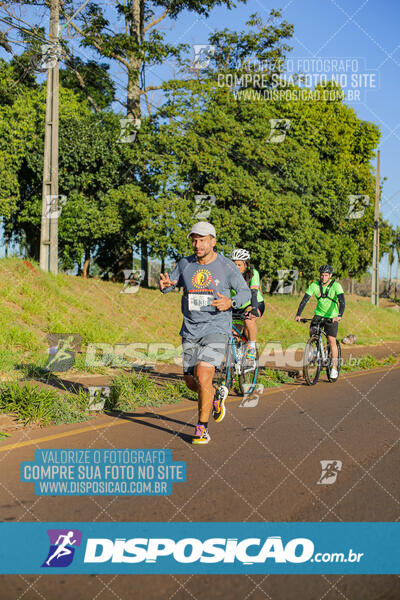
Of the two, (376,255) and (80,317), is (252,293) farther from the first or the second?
(376,255)

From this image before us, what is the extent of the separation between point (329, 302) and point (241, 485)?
263 inches

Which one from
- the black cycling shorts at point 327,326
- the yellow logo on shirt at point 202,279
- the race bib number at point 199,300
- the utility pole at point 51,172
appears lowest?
the black cycling shorts at point 327,326

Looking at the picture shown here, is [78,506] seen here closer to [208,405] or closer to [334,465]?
[208,405]

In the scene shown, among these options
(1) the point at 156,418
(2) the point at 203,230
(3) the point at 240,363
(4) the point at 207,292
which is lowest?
(1) the point at 156,418

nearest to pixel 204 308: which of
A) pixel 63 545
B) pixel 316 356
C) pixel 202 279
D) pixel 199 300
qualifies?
pixel 199 300

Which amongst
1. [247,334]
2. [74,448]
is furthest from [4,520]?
[247,334]

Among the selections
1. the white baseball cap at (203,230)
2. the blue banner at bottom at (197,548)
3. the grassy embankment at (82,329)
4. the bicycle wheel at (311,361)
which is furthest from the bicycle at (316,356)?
the blue banner at bottom at (197,548)

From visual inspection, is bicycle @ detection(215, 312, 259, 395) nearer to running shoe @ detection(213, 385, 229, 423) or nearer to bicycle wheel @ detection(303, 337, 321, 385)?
bicycle wheel @ detection(303, 337, 321, 385)

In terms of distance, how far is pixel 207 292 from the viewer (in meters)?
5.95

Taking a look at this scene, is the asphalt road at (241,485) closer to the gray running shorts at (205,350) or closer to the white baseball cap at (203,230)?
the gray running shorts at (205,350)

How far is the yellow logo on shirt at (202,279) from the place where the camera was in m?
5.95

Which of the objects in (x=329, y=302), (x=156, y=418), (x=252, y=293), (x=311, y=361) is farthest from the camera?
(x=329, y=302)

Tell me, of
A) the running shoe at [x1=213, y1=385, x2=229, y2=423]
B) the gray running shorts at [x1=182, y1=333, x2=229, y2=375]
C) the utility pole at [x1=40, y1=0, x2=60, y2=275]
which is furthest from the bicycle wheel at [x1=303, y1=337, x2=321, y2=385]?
the utility pole at [x1=40, y1=0, x2=60, y2=275]

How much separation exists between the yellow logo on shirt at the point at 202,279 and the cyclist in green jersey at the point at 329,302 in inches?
197
